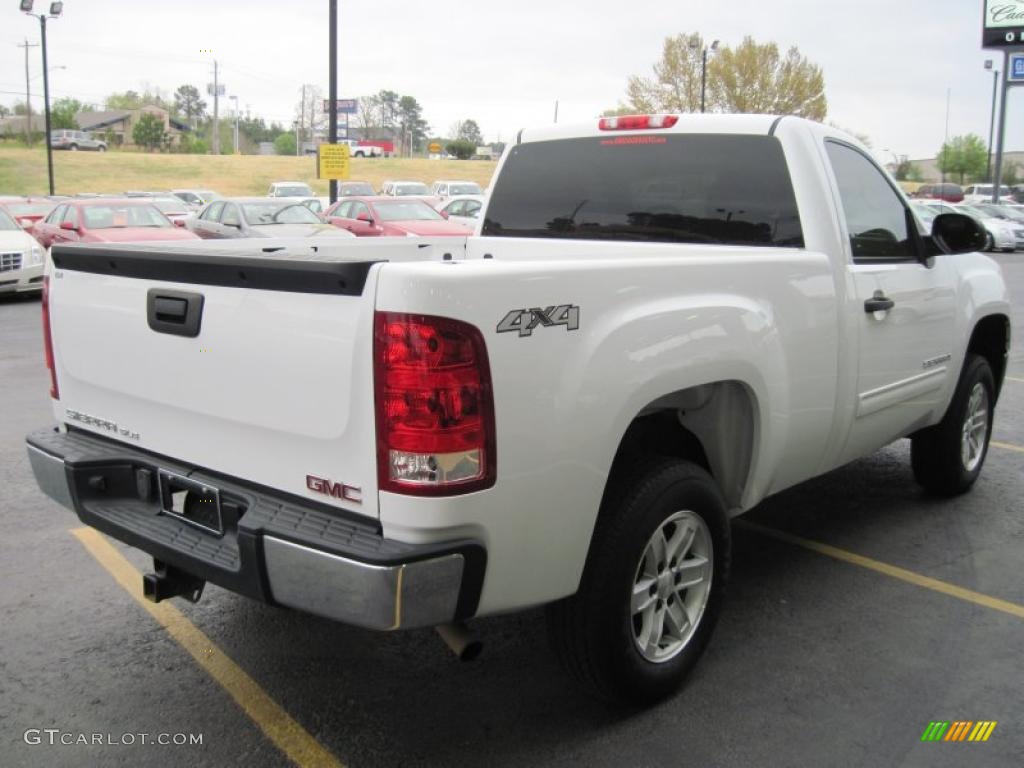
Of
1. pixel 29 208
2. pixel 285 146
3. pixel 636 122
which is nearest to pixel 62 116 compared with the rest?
pixel 285 146

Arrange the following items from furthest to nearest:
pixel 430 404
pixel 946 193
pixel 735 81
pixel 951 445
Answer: pixel 735 81 < pixel 946 193 < pixel 951 445 < pixel 430 404

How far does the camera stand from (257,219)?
1855 centimetres

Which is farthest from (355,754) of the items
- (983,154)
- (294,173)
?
(983,154)

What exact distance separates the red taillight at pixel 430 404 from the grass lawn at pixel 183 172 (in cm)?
5806

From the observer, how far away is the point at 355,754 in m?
2.93

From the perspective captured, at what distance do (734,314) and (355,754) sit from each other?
191 centimetres

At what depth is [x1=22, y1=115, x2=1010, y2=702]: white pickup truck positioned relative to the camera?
240 cm

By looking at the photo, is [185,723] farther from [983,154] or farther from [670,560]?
[983,154]

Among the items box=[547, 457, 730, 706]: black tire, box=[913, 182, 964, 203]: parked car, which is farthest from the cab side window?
box=[913, 182, 964, 203]: parked car

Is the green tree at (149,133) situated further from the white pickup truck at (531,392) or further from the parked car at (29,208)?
the white pickup truck at (531,392)

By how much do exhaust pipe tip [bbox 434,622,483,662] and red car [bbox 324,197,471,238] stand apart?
1674 centimetres

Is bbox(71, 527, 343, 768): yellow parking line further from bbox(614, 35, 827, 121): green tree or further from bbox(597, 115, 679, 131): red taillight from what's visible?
bbox(614, 35, 827, 121): green tree

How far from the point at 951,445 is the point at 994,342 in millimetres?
832

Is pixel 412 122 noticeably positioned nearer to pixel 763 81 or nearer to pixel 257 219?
pixel 763 81
